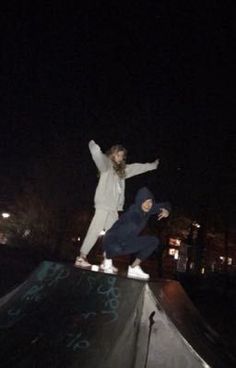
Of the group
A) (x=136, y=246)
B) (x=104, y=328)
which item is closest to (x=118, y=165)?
(x=136, y=246)

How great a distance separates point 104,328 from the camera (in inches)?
163

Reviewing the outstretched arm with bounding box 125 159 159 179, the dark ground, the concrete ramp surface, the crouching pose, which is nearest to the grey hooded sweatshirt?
the outstretched arm with bounding box 125 159 159 179

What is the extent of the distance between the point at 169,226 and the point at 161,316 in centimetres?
2676

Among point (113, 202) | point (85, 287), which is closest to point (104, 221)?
point (113, 202)

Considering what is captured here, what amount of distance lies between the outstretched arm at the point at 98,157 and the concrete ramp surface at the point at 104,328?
1.63 meters

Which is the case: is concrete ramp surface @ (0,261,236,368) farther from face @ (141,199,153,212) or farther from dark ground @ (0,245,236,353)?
dark ground @ (0,245,236,353)

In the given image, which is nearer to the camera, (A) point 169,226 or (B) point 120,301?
(B) point 120,301

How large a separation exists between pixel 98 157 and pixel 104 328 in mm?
2477

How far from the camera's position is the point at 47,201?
102 ft

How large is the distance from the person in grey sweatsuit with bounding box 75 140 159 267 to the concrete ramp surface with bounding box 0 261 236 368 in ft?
2.43

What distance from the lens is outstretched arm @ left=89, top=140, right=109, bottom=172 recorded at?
5.50m

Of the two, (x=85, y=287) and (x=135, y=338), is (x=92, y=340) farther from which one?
(x=85, y=287)

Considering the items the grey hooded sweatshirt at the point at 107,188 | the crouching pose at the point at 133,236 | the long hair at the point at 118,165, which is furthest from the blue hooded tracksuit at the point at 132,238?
the long hair at the point at 118,165

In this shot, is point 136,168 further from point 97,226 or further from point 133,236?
point 133,236
